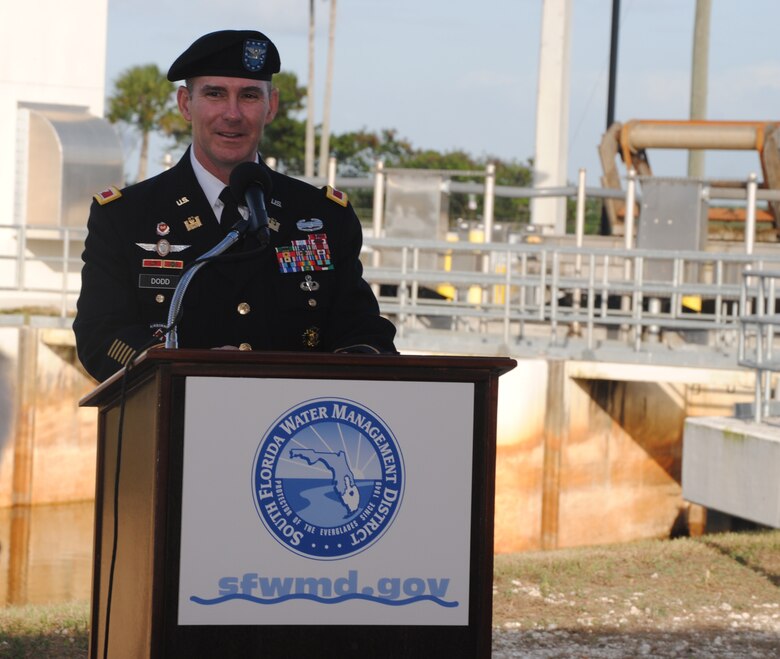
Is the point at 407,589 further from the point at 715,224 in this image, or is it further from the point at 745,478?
the point at 715,224

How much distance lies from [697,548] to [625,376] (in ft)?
11.6

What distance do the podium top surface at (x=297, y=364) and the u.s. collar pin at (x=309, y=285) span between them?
77cm

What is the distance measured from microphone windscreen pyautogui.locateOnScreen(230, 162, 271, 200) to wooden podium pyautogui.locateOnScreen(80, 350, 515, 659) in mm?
531

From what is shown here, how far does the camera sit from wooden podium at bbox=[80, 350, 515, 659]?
297 cm

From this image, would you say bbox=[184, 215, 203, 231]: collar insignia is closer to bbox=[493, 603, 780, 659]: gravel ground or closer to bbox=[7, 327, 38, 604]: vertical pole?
bbox=[493, 603, 780, 659]: gravel ground

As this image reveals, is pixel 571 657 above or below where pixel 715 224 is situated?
below

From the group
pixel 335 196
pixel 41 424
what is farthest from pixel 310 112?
pixel 335 196

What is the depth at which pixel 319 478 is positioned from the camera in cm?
295

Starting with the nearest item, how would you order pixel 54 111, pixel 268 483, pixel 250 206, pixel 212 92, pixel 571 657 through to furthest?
pixel 268 483, pixel 250 206, pixel 212 92, pixel 571 657, pixel 54 111

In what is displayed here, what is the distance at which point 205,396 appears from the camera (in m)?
2.98

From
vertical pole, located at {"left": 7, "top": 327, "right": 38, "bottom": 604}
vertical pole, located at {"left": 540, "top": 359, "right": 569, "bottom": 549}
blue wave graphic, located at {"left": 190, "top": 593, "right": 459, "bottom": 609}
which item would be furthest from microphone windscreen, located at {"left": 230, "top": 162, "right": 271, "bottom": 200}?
vertical pole, located at {"left": 7, "top": 327, "right": 38, "bottom": 604}

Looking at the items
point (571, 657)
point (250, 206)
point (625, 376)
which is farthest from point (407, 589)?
point (625, 376)

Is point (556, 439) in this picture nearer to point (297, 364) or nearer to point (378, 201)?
point (378, 201)

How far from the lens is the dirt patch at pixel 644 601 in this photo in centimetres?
720
